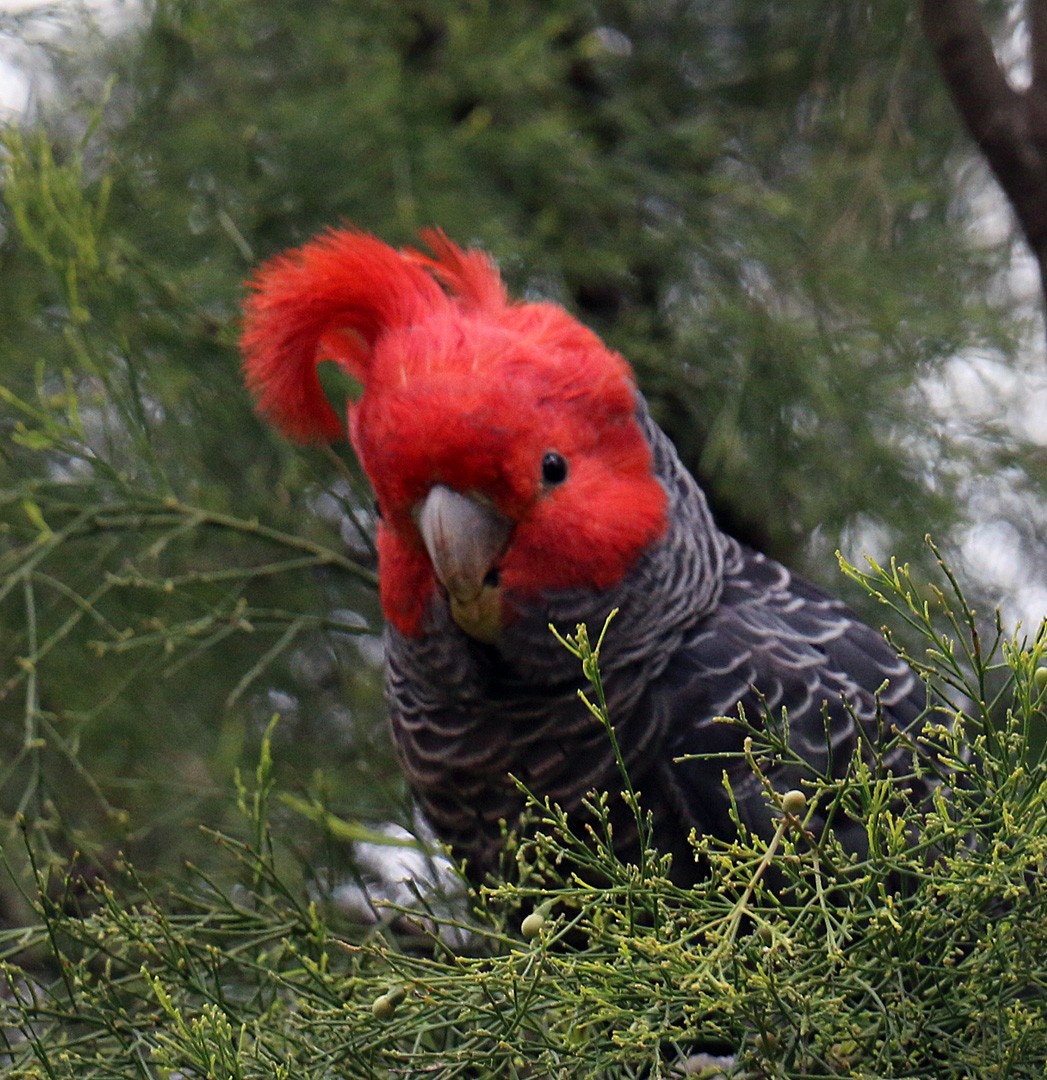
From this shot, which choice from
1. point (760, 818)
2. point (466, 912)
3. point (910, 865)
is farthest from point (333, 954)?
point (910, 865)

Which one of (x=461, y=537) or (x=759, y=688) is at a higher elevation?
(x=461, y=537)

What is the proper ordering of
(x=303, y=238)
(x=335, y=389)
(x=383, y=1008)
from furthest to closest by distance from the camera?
(x=303, y=238) < (x=335, y=389) < (x=383, y=1008)

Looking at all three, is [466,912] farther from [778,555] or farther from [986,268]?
[986,268]

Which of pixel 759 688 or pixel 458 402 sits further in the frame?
pixel 759 688

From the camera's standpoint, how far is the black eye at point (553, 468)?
2305mm

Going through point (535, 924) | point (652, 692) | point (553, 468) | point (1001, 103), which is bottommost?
point (652, 692)

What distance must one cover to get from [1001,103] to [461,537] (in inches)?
47.5

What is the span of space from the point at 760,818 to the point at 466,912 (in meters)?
0.61

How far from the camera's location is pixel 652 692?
2.40m

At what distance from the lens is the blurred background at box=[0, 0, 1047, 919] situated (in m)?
3.04

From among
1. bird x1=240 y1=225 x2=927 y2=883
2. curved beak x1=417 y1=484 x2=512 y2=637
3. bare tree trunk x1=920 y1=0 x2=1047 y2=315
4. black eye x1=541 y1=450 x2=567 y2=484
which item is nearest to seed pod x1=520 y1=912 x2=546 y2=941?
bird x1=240 y1=225 x2=927 y2=883

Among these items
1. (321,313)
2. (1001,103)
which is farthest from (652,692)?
(1001,103)

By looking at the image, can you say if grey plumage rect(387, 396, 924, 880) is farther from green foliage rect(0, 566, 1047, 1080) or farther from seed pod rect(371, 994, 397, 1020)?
seed pod rect(371, 994, 397, 1020)

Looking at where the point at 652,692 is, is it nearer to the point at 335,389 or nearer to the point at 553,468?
the point at 553,468
